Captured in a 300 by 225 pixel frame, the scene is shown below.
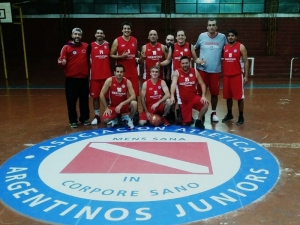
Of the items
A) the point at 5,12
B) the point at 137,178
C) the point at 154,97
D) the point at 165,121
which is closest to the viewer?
the point at 137,178

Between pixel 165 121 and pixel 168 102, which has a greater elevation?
pixel 168 102

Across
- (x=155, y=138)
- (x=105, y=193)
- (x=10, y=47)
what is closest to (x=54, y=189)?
(x=105, y=193)

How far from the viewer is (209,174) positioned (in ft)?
12.1

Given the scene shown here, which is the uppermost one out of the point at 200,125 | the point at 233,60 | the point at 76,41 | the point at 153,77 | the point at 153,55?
the point at 76,41

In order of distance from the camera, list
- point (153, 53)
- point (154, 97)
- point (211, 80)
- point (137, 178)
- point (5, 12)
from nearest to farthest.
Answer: point (137, 178) → point (154, 97) → point (153, 53) → point (211, 80) → point (5, 12)

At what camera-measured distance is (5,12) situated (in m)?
12.5

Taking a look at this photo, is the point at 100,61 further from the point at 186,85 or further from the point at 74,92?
the point at 186,85

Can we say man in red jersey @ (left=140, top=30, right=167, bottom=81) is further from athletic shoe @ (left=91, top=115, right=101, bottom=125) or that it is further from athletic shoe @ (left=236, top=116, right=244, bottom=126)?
athletic shoe @ (left=236, top=116, right=244, bottom=126)

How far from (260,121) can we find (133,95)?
2.49m

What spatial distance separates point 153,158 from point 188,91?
191 centimetres

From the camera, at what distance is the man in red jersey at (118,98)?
18.4 ft

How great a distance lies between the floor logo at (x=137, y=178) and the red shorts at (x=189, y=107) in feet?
2.20

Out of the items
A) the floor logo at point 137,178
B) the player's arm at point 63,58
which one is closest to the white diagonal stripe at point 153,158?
the floor logo at point 137,178

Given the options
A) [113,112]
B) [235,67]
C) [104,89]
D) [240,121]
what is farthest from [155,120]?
[235,67]
